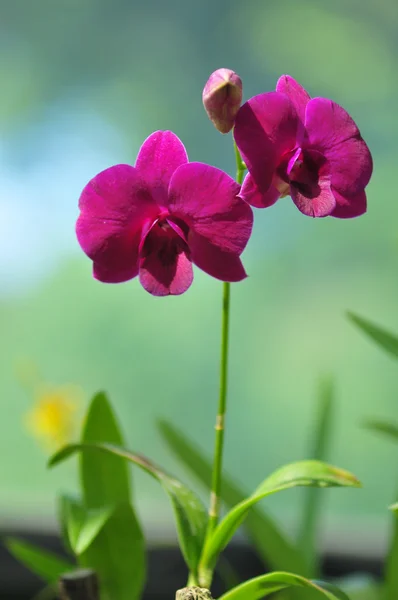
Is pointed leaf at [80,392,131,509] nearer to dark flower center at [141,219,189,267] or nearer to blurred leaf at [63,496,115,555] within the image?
blurred leaf at [63,496,115,555]

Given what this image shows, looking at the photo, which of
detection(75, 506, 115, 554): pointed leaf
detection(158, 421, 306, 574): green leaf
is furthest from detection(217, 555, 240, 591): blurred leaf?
detection(75, 506, 115, 554): pointed leaf

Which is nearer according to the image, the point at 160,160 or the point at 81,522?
the point at 160,160

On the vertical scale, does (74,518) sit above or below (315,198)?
below

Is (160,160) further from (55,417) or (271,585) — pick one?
(55,417)

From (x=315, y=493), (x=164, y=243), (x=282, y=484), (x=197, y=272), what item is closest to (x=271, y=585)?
(x=282, y=484)

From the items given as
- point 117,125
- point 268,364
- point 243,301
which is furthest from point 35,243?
point 268,364

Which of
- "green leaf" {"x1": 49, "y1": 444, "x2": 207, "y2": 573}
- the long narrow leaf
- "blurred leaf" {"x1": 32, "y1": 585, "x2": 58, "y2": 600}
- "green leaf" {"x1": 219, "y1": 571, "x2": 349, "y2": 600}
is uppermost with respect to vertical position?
"green leaf" {"x1": 49, "y1": 444, "x2": 207, "y2": 573}
